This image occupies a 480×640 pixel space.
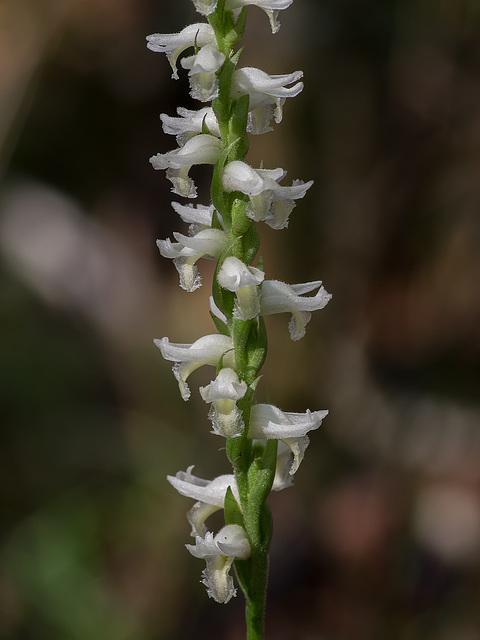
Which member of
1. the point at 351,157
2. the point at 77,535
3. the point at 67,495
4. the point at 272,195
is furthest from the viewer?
the point at 351,157

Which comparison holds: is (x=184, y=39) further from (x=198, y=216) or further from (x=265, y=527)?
(x=265, y=527)

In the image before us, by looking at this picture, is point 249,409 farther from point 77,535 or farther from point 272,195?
point 77,535

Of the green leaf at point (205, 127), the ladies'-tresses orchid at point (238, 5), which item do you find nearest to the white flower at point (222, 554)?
the green leaf at point (205, 127)

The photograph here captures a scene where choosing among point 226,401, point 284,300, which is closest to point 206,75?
point 284,300

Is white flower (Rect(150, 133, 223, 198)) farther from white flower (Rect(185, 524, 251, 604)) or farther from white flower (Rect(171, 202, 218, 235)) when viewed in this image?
white flower (Rect(185, 524, 251, 604))

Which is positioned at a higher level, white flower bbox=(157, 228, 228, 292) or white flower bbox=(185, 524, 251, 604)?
white flower bbox=(157, 228, 228, 292)

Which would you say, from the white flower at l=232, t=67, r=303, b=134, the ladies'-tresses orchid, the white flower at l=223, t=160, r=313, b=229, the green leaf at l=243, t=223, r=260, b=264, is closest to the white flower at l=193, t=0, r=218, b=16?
the ladies'-tresses orchid

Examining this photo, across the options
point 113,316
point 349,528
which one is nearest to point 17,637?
point 349,528
